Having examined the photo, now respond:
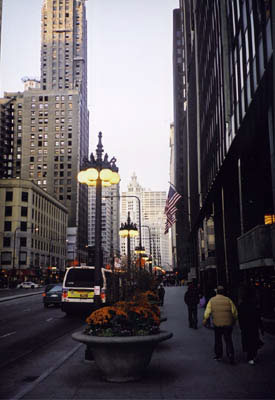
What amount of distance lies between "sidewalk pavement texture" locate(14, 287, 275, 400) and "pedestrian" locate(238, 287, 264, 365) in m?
0.31

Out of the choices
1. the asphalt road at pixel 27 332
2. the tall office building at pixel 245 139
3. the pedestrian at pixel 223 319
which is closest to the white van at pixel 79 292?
the asphalt road at pixel 27 332

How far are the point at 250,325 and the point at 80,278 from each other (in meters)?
14.8

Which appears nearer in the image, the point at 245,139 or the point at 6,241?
the point at 245,139

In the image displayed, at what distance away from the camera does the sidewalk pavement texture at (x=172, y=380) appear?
7324 mm

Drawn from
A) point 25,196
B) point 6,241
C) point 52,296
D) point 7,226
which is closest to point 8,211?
point 7,226

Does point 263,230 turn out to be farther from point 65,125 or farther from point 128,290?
point 65,125

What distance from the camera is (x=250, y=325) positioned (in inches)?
413

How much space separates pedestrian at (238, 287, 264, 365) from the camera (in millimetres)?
10305

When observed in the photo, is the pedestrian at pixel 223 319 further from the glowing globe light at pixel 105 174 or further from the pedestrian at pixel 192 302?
the pedestrian at pixel 192 302

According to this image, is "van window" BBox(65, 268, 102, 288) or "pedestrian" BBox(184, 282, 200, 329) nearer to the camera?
"pedestrian" BBox(184, 282, 200, 329)

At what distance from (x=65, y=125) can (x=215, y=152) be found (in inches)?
4475

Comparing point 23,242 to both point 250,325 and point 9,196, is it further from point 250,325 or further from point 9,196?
point 250,325

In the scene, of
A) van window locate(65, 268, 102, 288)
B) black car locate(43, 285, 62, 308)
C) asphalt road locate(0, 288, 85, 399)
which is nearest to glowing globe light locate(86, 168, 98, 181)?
asphalt road locate(0, 288, 85, 399)

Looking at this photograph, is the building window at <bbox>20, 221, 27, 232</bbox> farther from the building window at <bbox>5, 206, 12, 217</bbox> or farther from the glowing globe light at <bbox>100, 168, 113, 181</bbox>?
the glowing globe light at <bbox>100, 168, 113, 181</bbox>
